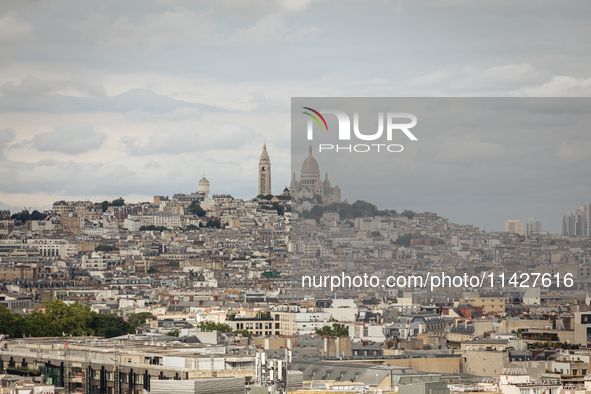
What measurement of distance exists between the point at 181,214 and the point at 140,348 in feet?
338

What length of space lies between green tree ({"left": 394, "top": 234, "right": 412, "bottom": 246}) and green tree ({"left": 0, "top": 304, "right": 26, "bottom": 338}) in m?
52.0

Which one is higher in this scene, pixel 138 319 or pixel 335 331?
pixel 138 319

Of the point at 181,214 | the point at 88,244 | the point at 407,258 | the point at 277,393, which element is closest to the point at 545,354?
the point at 277,393

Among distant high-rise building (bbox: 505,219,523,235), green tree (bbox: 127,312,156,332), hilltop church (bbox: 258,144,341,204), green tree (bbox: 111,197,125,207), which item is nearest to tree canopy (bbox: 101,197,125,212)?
green tree (bbox: 111,197,125,207)

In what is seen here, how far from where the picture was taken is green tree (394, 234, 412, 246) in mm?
84375

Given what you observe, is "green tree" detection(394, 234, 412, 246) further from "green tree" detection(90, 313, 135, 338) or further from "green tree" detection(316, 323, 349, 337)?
"green tree" detection(90, 313, 135, 338)

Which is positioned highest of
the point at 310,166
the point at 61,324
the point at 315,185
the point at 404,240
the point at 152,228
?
the point at 310,166

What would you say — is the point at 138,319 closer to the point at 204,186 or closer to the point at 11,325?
the point at 11,325

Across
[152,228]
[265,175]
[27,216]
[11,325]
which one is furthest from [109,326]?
[265,175]

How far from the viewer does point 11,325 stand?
32750 millimetres

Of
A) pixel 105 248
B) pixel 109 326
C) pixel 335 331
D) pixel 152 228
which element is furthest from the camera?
pixel 152 228

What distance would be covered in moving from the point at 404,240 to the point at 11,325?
54.4 metres

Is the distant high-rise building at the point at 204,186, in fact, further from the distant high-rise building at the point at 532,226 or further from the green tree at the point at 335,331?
the green tree at the point at 335,331

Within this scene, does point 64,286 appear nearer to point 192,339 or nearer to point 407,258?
point 407,258
